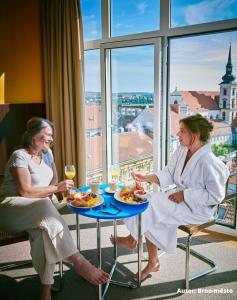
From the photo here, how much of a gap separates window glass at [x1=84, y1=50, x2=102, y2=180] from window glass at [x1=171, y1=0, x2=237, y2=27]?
110cm

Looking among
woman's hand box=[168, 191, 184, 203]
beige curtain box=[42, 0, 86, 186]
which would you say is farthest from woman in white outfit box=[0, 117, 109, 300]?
beige curtain box=[42, 0, 86, 186]

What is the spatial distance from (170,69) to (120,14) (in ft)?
2.97

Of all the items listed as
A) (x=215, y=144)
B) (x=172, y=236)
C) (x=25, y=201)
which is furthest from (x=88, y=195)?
(x=215, y=144)

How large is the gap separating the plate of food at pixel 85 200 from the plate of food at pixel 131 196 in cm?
14

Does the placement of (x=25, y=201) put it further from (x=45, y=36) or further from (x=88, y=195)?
(x=45, y=36)

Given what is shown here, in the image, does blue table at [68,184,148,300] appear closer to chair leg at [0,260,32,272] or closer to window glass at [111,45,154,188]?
chair leg at [0,260,32,272]

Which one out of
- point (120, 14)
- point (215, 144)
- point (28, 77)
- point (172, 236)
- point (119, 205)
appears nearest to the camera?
point (119, 205)

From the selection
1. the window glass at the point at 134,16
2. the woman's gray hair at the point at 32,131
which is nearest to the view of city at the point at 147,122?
the window glass at the point at 134,16

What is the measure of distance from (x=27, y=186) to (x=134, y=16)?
2.29m

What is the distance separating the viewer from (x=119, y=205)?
2277 mm

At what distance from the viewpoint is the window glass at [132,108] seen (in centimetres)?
364

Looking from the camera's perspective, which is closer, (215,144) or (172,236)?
(172,236)

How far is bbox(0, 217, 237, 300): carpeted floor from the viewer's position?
7.62 ft

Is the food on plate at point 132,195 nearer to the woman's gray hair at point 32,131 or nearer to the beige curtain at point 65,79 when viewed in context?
the woman's gray hair at point 32,131
